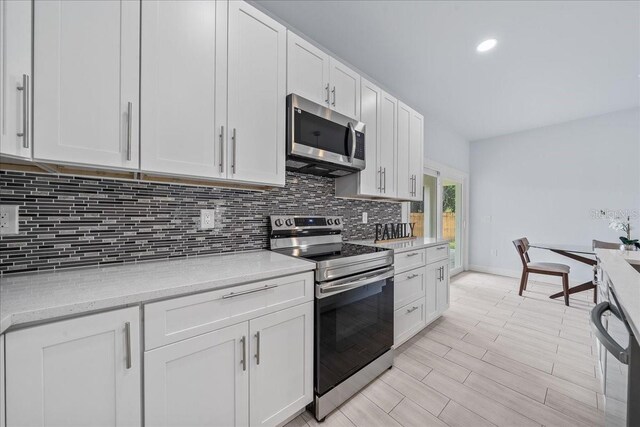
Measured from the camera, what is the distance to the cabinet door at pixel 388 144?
241 centimetres

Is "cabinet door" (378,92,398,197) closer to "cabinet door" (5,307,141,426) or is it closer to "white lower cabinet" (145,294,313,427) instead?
"white lower cabinet" (145,294,313,427)

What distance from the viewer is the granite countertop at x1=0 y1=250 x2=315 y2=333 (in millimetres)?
760

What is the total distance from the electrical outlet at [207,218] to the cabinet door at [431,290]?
1995 millimetres

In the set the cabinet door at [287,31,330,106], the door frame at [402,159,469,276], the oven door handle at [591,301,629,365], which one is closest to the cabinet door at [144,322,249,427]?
the oven door handle at [591,301,629,365]

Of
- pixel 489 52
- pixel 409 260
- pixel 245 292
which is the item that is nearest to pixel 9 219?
pixel 245 292

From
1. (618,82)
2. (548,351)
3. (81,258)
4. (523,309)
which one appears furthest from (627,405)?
(618,82)

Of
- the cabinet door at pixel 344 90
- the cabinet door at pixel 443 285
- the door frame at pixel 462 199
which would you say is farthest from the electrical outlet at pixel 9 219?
the door frame at pixel 462 199

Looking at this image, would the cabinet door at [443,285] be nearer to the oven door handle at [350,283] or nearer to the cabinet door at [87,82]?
the oven door handle at [350,283]

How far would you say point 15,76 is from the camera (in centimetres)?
84

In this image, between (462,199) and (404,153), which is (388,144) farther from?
(462,199)

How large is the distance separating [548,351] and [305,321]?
2320mm

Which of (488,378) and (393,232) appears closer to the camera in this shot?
(488,378)

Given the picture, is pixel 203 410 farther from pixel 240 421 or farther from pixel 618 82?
pixel 618 82

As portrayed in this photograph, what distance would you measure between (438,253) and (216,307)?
2.30m
